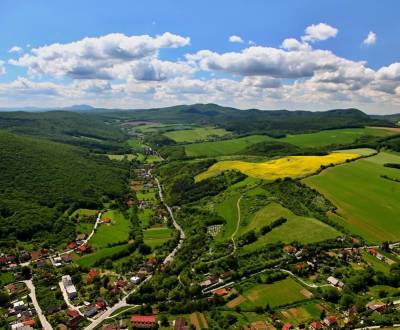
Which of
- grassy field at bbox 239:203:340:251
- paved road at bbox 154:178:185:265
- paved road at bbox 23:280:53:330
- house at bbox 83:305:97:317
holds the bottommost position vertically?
paved road at bbox 23:280:53:330

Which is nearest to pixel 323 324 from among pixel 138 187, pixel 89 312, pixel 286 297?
pixel 286 297

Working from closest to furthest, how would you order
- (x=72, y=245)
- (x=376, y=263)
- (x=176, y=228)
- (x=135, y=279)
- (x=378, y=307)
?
(x=378, y=307)
(x=376, y=263)
(x=135, y=279)
(x=72, y=245)
(x=176, y=228)

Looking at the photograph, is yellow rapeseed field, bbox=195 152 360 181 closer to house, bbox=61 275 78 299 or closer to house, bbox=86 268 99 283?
house, bbox=86 268 99 283

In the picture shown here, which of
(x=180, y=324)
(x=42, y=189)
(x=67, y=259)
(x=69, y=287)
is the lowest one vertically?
(x=69, y=287)

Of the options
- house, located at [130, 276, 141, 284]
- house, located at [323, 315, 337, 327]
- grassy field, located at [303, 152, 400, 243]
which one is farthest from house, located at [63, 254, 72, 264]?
grassy field, located at [303, 152, 400, 243]

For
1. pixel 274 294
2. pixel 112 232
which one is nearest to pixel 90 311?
pixel 274 294

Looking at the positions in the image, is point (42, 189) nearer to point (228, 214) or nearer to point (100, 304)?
point (228, 214)

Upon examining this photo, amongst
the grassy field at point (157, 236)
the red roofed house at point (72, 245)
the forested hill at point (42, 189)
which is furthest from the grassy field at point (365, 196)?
the forested hill at point (42, 189)
